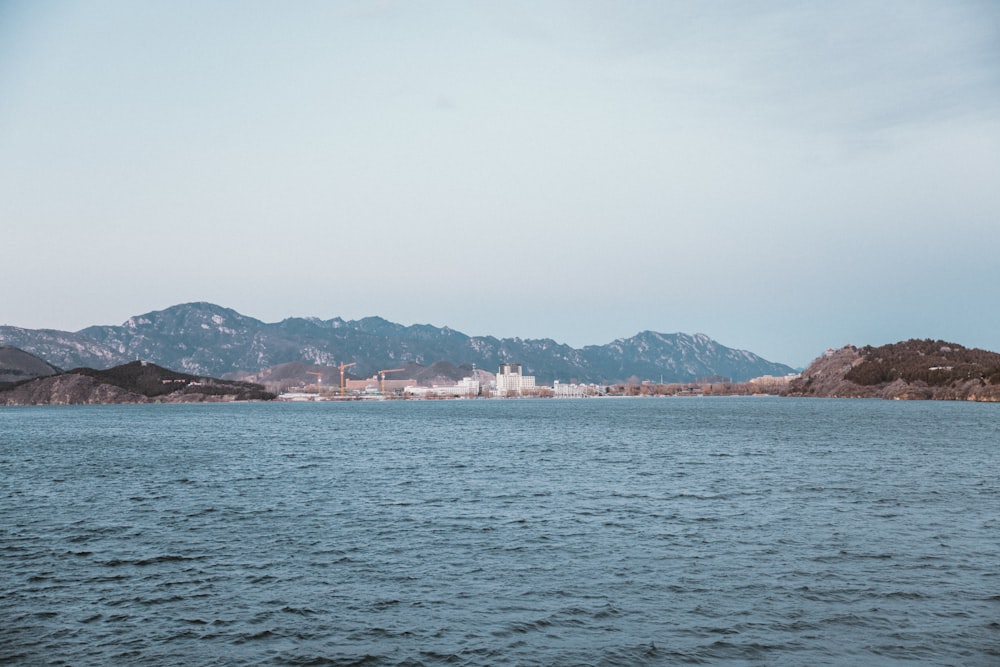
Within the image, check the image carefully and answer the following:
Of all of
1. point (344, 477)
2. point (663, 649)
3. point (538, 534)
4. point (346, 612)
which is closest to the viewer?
point (663, 649)

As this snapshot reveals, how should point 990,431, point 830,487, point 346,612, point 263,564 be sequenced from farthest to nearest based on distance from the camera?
point 990,431, point 830,487, point 263,564, point 346,612

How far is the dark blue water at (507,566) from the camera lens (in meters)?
22.7

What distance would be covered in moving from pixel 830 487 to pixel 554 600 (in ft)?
113

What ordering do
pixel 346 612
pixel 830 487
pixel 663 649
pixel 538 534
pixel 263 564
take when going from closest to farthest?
pixel 663 649, pixel 346 612, pixel 263 564, pixel 538 534, pixel 830 487

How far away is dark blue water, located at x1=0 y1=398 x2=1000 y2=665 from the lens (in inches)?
893

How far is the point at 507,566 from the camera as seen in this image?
31.9 m

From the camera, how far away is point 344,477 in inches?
2517

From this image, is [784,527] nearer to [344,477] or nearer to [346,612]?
[346,612]

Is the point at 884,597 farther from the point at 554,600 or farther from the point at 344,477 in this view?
the point at 344,477

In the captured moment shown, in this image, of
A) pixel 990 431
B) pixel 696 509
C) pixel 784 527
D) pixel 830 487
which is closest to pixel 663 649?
pixel 784 527

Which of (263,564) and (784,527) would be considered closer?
(263,564)

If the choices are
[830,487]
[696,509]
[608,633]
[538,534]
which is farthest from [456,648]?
[830,487]

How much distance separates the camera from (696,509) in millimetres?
45219

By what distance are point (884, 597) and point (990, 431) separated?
97926 mm
